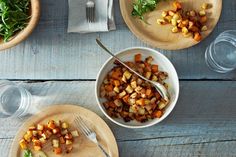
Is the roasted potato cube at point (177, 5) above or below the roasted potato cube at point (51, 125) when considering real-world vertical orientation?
above

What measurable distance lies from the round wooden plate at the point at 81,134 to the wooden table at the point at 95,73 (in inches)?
2.1

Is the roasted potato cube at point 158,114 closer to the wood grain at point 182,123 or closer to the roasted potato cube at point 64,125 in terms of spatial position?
the wood grain at point 182,123

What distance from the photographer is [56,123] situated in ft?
4.06

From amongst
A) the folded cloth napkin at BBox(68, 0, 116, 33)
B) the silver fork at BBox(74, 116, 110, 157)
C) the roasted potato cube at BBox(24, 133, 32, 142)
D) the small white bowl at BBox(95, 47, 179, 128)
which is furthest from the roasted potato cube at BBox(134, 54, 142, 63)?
the roasted potato cube at BBox(24, 133, 32, 142)

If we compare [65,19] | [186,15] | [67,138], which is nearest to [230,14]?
[186,15]

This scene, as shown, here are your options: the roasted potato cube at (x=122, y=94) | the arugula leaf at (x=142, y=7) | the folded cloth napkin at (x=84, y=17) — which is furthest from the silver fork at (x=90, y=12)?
the roasted potato cube at (x=122, y=94)

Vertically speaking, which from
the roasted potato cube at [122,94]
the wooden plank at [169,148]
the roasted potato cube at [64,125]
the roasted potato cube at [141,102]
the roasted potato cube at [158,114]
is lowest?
the wooden plank at [169,148]

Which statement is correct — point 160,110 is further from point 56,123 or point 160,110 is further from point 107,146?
point 56,123

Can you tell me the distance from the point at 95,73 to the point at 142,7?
0.23 metres

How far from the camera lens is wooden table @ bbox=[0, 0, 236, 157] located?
1274 millimetres

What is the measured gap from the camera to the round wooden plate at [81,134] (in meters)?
1.23

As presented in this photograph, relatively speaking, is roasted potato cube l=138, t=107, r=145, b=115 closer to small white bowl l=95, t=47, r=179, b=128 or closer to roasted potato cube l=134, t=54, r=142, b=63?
small white bowl l=95, t=47, r=179, b=128

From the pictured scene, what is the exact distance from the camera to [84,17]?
1.25m

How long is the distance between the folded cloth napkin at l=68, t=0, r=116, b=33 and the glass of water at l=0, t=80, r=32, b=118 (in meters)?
0.23
